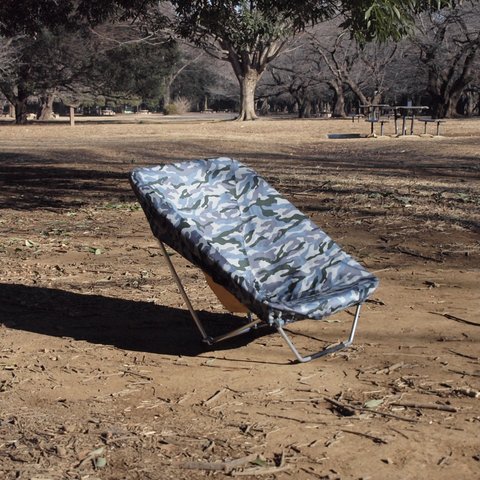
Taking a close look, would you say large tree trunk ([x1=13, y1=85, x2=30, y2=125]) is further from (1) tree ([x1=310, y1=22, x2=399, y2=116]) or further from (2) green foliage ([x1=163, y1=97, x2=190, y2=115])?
(2) green foliage ([x1=163, y1=97, x2=190, y2=115])

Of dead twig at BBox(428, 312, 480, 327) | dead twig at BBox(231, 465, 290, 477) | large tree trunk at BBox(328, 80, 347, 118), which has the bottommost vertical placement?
dead twig at BBox(231, 465, 290, 477)

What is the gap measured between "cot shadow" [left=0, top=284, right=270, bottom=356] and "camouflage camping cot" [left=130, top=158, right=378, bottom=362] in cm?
22

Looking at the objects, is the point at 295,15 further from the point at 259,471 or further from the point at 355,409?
the point at 259,471

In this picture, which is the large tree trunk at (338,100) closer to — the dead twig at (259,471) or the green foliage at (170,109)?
the green foliage at (170,109)

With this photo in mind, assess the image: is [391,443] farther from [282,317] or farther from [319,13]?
[319,13]

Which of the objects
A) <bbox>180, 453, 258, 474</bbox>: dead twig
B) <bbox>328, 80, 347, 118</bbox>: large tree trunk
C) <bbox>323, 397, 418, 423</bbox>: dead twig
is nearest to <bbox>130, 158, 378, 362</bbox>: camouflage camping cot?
<bbox>323, 397, 418, 423</bbox>: dead twig

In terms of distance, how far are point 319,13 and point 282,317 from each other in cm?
638

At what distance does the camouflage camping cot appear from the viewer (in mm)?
4424

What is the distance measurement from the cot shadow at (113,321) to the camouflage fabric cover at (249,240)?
0.47 metres

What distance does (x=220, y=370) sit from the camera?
451 cm

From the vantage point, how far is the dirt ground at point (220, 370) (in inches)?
134

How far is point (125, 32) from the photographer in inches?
1711

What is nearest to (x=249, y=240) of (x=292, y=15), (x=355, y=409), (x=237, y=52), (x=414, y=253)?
(x=355, y=409)

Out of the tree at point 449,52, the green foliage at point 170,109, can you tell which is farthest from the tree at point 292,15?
the green foliage at point 170,109
